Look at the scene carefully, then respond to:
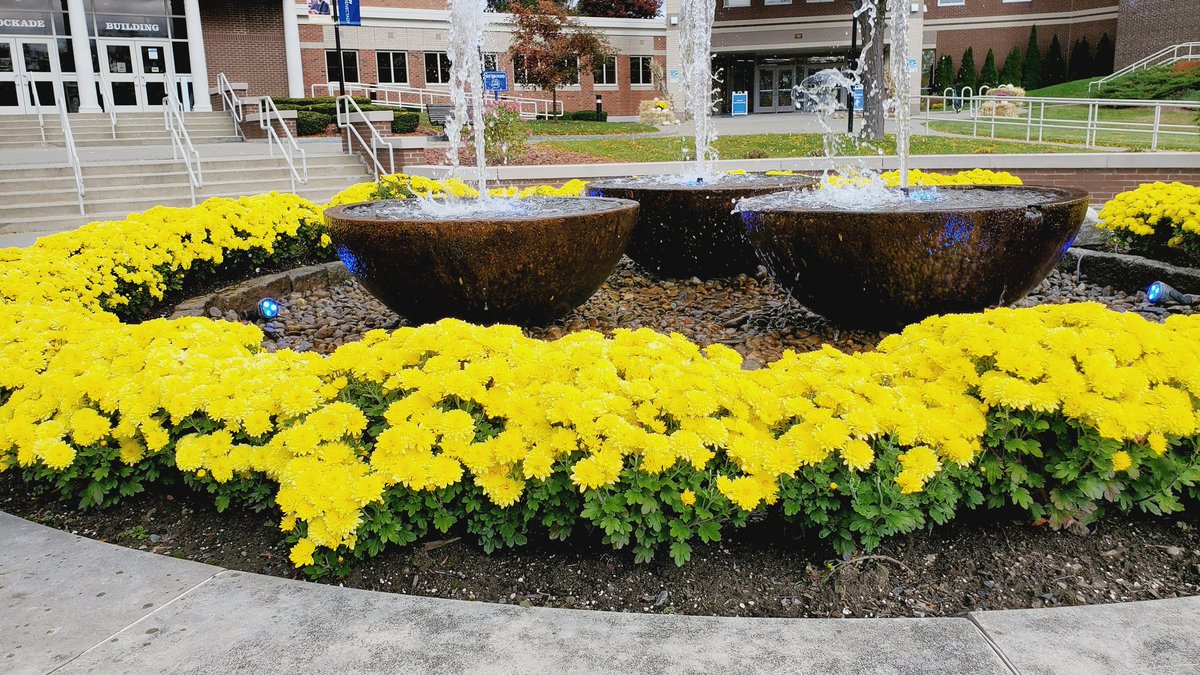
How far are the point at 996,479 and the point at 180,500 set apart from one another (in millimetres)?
2963

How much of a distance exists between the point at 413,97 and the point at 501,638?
3822cm

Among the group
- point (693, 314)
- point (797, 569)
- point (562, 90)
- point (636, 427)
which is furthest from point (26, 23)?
point (797, 569)

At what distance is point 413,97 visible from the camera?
3812cm

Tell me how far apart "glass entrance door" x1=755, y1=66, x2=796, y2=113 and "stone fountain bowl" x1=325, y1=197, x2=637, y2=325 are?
40.1 m

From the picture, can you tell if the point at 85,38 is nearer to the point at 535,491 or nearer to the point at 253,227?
the point at 253,227

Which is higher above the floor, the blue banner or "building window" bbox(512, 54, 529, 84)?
the blue banner

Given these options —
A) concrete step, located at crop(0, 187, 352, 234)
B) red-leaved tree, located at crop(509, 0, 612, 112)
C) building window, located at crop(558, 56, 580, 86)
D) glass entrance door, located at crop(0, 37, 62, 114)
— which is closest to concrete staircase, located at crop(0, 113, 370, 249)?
concrete step, located at crop(0, 187, 352, 234)

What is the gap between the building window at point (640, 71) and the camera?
144 ft

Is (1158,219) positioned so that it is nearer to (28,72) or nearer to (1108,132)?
(1108,132)

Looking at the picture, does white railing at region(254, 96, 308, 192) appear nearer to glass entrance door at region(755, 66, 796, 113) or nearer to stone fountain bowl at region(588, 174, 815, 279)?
stone fountain bowl at region(588, 174, 815, 279)

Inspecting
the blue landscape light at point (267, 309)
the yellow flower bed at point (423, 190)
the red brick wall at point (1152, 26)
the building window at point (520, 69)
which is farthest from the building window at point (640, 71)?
the blue landscape light at point (267, 309)

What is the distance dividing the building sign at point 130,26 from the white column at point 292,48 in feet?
10.9

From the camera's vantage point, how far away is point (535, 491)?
9.27 ft

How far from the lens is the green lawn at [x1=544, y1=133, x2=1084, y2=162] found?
18047mm
